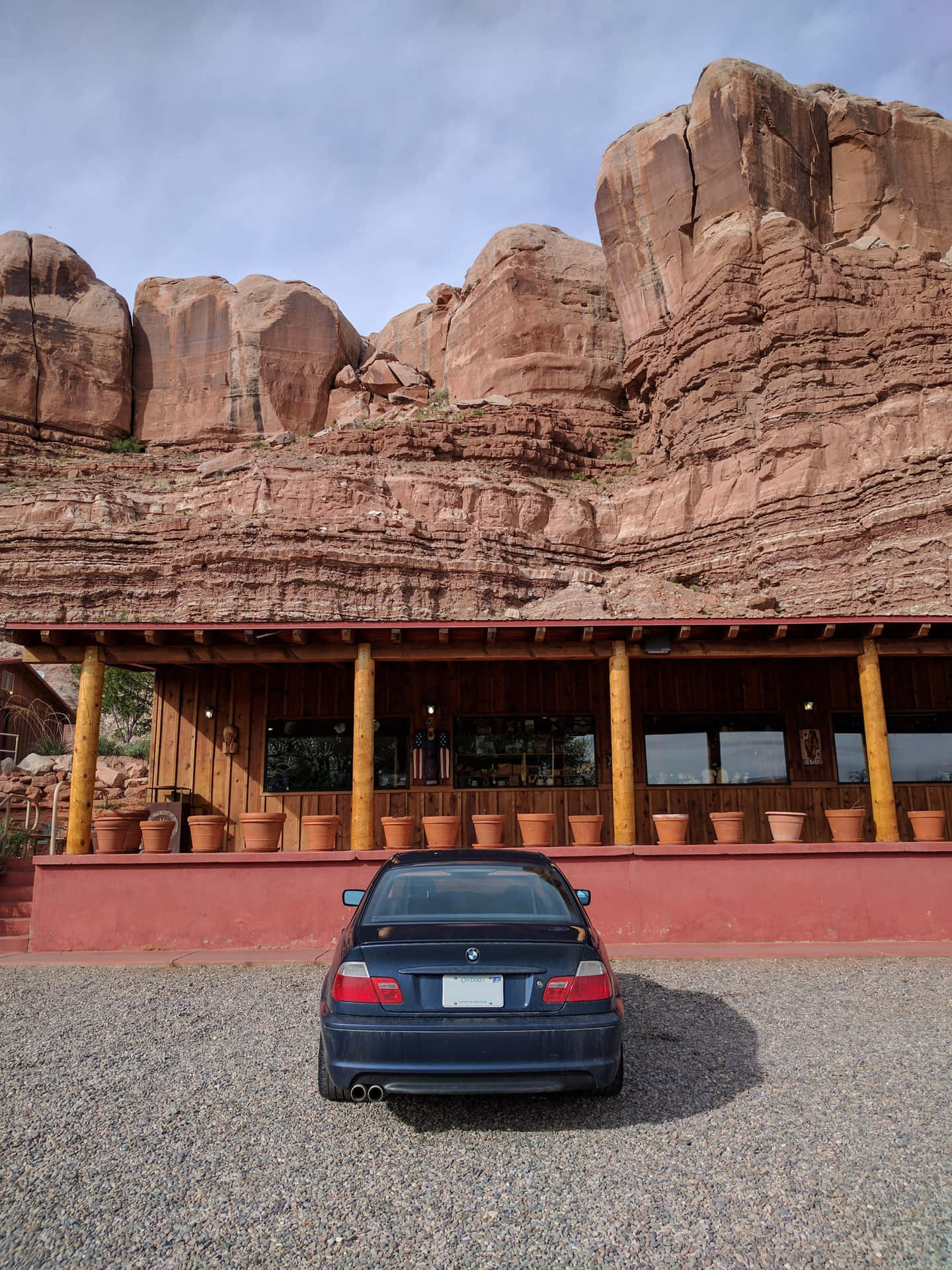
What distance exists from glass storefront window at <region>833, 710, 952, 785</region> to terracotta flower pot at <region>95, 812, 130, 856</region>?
9.93 m

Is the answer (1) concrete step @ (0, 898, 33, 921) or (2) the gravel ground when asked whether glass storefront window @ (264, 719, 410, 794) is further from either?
(2) the gravel ground

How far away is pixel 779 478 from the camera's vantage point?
98.2 feet

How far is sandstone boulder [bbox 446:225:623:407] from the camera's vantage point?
40656mm

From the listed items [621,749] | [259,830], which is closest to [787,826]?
[621,749]

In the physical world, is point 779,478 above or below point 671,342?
below

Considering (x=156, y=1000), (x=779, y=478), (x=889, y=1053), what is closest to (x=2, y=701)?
(x=156, y=1000)

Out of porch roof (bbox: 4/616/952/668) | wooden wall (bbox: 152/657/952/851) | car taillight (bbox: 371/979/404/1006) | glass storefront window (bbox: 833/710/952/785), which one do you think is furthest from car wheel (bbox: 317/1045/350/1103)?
glass storefront window (bbox: 833/710/952/785)

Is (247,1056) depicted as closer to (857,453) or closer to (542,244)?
(857,453)

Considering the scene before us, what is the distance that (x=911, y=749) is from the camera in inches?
483

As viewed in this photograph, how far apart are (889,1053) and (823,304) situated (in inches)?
1281

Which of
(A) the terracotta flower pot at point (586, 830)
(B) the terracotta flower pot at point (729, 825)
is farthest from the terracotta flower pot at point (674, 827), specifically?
(A) the terracotta flower pot at point (586, 830)

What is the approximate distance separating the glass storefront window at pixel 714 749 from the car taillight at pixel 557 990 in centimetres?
863

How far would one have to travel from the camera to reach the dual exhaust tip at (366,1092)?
3816 millimetres

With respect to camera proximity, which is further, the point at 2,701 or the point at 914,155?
the point at 914,155
